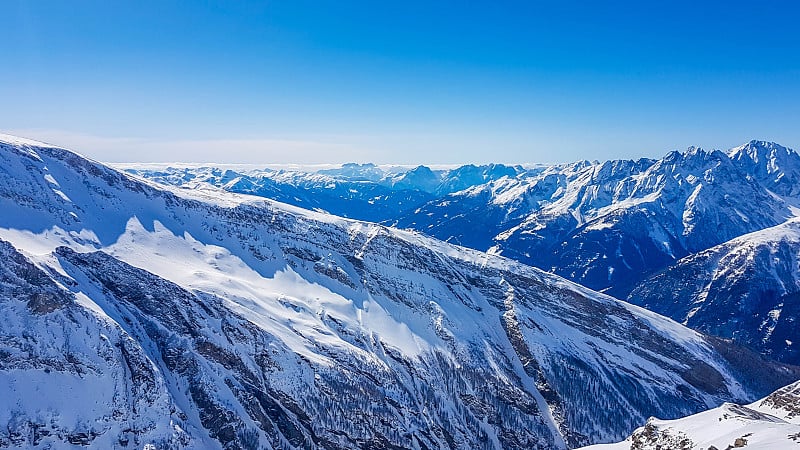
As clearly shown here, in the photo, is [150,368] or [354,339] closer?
[150,368]

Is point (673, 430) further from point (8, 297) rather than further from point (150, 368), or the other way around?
point (8, 297)

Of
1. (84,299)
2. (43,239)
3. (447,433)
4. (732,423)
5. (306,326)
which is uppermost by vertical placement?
(43,239)

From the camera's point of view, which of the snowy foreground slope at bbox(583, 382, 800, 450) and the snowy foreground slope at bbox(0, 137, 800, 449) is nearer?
the snowy foreground slope at bbox(583, 382, 800, 450)

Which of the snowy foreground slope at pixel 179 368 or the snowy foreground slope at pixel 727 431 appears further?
the snowy foreground slope at pixel 179 368

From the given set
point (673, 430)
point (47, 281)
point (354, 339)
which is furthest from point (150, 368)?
point (673, 430)

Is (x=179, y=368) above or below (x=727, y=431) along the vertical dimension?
below

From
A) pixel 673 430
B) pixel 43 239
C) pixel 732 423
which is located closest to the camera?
pixel 732 423

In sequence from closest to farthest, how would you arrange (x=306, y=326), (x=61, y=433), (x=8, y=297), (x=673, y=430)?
(x=673, y=430)
(x=61, y=433)
(x=8, y=297)
(x=306, y=326)

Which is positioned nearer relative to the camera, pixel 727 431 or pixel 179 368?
pixel 727 431
